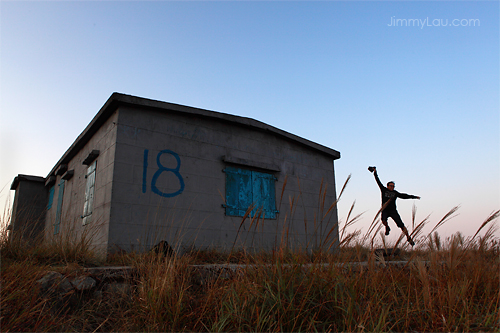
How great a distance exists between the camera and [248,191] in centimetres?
791

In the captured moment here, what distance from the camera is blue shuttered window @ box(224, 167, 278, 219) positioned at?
25.1 feet

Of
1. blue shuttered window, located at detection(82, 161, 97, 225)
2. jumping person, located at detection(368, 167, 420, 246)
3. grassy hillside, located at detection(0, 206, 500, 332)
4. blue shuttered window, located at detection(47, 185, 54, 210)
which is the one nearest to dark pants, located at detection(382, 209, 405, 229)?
jumping person, located at detection(368, 167, 420, 246)

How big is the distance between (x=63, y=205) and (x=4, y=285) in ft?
26.5

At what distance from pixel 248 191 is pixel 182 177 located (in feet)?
5.46

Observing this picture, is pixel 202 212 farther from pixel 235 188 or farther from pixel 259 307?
pixel 259 307

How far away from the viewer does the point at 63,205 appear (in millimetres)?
9922

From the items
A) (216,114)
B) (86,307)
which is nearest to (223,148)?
(216,114)

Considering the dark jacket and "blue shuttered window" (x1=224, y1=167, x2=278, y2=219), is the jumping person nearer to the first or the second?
the dark jacket

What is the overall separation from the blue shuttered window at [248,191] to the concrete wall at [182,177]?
16cm

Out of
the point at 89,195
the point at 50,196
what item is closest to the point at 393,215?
the point at 89,195

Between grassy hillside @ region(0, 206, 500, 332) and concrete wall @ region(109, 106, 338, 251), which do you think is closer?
grassy hillside @ region(0, 206, 500, 332)

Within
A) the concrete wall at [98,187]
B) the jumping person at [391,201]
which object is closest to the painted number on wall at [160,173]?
the concrete wall at [98,187]

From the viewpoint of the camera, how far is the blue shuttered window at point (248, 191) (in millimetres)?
7637

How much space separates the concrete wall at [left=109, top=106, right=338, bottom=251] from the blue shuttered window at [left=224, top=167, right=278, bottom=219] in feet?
0.51
